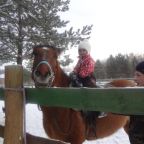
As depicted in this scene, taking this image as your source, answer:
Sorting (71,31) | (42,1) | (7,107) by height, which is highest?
(42,1)

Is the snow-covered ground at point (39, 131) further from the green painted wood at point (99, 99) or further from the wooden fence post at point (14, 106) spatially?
the green painted wood at point (99, 99)

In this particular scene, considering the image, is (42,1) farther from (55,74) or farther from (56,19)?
(55,74)

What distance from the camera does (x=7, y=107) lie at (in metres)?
2.97

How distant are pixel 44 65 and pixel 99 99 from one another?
219 centimetres

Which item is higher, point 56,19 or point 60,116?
point 56,19

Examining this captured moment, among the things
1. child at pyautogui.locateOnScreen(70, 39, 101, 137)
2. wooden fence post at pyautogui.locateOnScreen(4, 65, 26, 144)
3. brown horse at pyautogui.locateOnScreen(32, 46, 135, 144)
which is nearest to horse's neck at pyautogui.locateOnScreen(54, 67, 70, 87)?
brown horse at pyautogui.locateOnScreen(32, 46, 135, 144)

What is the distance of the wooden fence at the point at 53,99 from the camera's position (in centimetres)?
208

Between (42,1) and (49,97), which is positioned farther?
(42,1)

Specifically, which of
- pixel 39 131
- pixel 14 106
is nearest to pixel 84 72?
pixel 14 106

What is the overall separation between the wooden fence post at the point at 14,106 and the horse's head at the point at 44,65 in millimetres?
1209

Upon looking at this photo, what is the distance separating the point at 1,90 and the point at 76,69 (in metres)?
2.18

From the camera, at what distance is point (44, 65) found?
4.38 m

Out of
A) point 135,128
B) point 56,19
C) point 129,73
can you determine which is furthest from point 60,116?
point 129,73

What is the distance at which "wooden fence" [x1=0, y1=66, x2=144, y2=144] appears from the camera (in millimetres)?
2080
